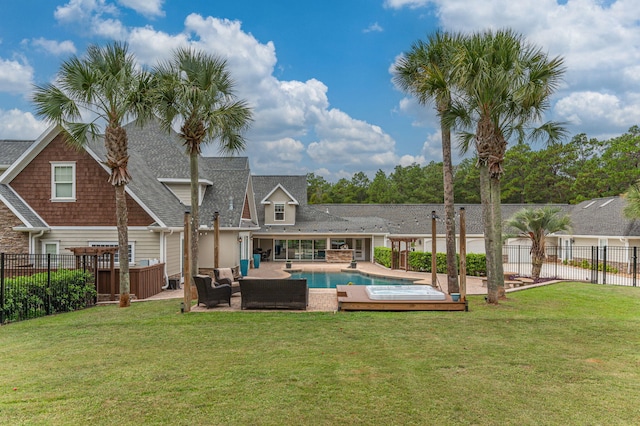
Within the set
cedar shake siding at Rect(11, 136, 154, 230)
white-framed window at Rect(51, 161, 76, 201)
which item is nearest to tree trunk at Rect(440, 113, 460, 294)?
cedar shake siding at Rect(11, 136, 154, 230)

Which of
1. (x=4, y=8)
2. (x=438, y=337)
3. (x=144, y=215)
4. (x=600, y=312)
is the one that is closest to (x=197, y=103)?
(x=144, y=215)

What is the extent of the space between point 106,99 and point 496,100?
423 inches

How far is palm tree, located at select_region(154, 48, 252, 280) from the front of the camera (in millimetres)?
12406

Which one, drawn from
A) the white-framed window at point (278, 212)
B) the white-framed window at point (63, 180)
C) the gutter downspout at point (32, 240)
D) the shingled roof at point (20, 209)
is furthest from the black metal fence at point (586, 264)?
the shingled roof at point (20, 209)

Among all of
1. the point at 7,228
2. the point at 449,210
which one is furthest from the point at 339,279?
the point at 7,228

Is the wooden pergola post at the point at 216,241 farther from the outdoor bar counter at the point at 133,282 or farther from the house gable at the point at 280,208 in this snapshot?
the house gable at the point at 280,208

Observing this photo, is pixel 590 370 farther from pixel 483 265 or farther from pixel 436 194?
pixel 436 194

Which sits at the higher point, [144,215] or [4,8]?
[4,8]

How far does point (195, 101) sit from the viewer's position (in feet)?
40.9

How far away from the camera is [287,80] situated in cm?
2716

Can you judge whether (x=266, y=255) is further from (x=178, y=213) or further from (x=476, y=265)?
(x=476, y=265)

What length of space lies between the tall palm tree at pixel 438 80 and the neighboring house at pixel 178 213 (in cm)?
783

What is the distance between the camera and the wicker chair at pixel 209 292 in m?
11.6

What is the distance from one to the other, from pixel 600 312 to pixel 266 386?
380 inches
